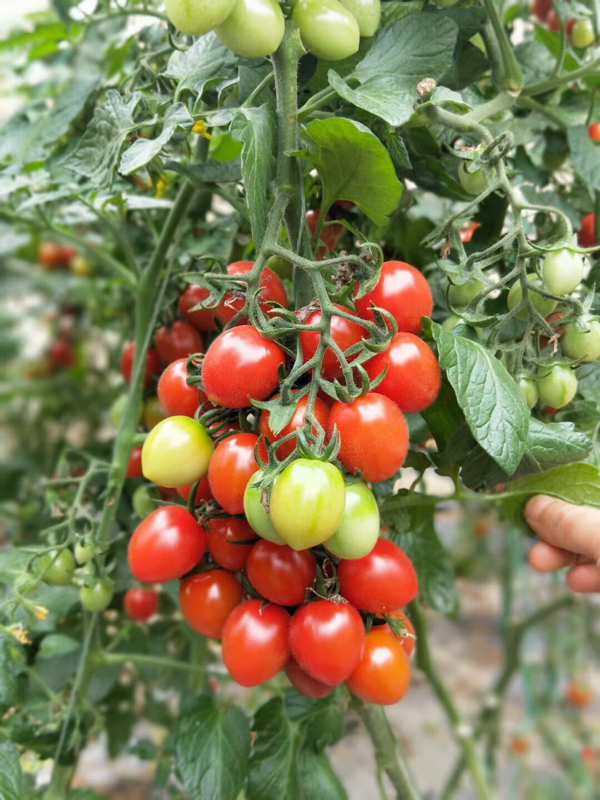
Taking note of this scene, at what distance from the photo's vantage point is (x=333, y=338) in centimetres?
42

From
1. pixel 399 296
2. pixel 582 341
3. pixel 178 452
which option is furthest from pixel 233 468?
pixel 582 341

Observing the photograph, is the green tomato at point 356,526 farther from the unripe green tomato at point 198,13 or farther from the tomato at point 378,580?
the unripe green tomato at point 198,13

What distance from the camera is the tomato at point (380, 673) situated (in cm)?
47

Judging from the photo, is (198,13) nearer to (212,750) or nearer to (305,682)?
(305,682)

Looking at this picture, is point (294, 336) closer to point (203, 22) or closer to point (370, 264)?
point (370, 264)

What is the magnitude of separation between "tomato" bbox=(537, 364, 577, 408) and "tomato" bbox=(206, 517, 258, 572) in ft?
0.77

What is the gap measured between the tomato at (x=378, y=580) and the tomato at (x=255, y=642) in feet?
0.17

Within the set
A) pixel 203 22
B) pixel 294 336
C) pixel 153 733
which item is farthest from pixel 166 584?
pixel 153 733

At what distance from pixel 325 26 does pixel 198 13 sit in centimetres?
9

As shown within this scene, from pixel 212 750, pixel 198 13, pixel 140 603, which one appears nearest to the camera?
pixel 198 13

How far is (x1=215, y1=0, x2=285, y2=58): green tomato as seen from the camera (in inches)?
14.7

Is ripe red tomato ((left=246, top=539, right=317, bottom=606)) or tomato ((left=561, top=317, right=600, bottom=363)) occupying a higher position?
tomato ((left=561, top=317, right=600, bottom=363))

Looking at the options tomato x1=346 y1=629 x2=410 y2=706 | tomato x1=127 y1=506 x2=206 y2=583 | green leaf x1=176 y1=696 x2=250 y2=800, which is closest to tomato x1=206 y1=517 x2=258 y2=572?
tomato x1=127 y1=506 x2=206 y2=583

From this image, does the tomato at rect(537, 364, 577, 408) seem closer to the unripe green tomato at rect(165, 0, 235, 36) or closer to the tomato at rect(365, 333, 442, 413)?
the tomato at rect(365, 333, 442, 413)
